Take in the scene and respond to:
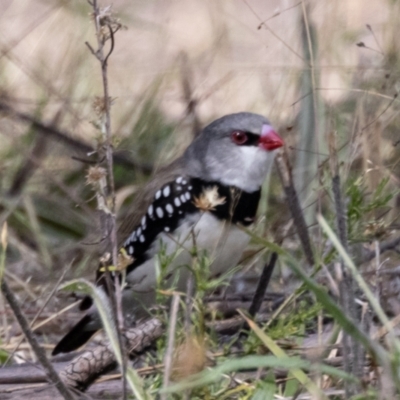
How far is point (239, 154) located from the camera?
140 inches

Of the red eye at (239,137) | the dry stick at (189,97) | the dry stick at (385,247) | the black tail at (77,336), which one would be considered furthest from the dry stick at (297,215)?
the dry stick at (189,97)

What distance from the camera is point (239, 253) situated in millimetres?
3414

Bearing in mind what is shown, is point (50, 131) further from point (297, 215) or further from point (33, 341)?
point (33, 341)

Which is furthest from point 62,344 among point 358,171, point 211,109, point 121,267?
point 211,109

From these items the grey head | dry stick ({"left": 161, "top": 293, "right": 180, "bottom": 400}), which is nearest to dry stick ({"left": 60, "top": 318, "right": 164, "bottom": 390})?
dry stick ({"left": 161, "top": 293, "right": 180, "bottom": 400})

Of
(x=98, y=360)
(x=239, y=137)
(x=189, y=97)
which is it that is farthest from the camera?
(x=189, y=97)

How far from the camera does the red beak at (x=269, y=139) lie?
11.2ft

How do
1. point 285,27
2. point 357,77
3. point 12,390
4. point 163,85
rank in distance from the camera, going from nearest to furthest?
point 12,390 < point 357,77 < point 285,27 < point 163,85

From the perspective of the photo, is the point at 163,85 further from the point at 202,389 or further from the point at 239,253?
the point at 202,389

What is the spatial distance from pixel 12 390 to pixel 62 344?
965 mm

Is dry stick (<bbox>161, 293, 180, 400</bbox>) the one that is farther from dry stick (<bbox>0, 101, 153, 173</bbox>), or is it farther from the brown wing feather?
dry stick (<bbox>0, 101, 153, 173</bbox>)

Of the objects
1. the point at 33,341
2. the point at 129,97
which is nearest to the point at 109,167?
the point at 33,341

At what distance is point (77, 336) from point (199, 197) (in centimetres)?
79

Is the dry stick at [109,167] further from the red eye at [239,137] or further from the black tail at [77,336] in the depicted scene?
the black tail at [77,336]
